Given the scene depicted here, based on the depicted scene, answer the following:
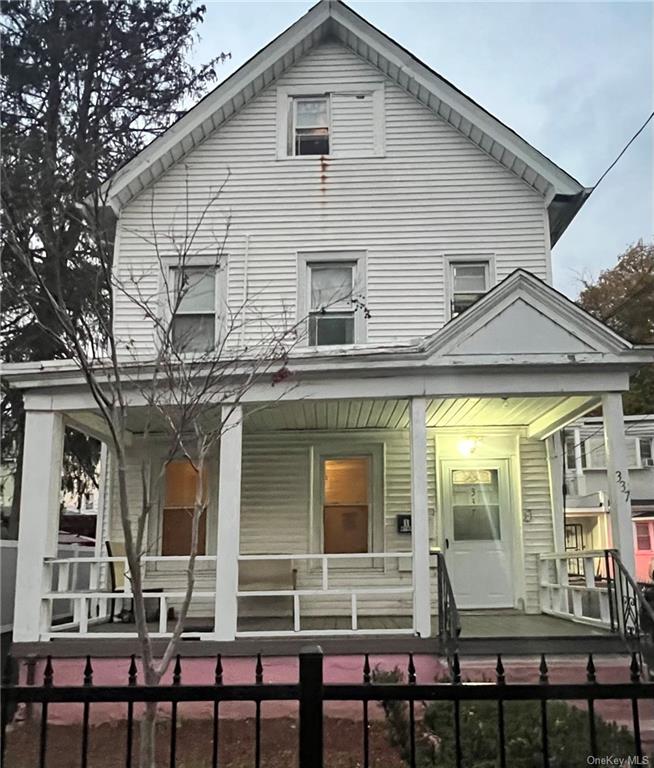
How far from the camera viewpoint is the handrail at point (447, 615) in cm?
709

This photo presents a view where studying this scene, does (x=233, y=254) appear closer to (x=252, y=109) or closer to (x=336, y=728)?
(x=252, y=109)

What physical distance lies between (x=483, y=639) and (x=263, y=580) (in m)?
3.70

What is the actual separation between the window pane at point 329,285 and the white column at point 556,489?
3578mm

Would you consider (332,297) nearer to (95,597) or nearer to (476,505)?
(476,505)

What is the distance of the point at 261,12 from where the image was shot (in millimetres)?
12469

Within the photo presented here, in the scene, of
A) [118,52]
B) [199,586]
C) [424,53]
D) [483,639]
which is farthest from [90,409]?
[118,52]

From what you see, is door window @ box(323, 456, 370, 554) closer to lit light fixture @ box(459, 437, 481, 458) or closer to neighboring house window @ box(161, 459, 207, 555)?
lit light fixture @ box(459, 437, 481, 458)

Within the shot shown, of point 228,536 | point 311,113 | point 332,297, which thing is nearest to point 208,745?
point 228,536

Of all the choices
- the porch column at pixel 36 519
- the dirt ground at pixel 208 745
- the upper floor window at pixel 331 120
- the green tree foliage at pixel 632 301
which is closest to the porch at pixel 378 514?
the porch column at pixel 36 519

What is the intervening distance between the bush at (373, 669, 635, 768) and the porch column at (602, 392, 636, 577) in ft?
6.55

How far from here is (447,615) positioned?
7641 millimetres

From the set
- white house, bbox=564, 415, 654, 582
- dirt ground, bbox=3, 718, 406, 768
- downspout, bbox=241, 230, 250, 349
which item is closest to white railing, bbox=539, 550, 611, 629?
dirt ground, bbox=3, 718, 406, 768

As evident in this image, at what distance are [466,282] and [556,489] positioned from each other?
323 cm

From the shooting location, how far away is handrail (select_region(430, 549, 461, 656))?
7.09 metres
